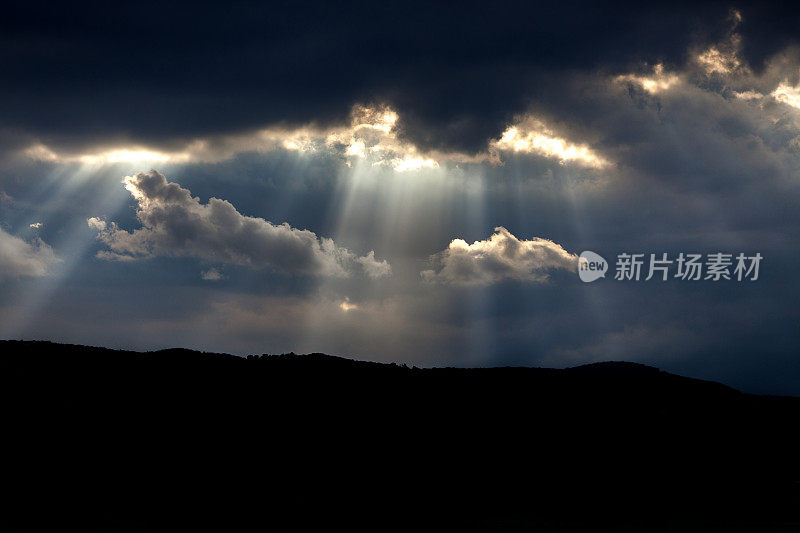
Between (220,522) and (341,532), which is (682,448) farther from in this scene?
(220,522)

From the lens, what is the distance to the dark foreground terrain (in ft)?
165

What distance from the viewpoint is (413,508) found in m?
52.0

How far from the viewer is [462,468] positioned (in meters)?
58.9

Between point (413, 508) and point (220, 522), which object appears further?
point (413, 508)

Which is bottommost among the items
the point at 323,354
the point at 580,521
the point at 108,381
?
the point at 580,521

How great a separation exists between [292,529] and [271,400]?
19401 mm

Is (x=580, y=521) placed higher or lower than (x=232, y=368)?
lower

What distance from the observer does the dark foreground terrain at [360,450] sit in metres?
50.2

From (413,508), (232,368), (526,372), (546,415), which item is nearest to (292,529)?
(413,508)

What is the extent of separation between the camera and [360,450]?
5916 cm

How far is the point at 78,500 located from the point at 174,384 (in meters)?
15.1

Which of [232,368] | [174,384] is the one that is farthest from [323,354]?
[174,384]

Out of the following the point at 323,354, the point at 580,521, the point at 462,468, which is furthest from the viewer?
the point at 323,354

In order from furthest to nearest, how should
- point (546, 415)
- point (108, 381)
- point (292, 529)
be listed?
point (546, 415), point (108, 381), point (292, 529)
